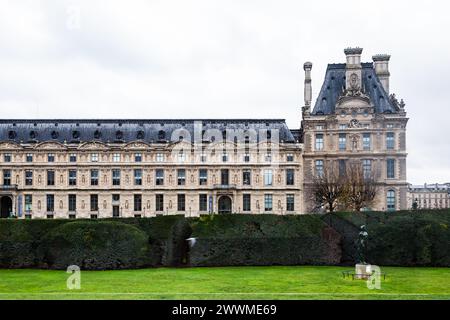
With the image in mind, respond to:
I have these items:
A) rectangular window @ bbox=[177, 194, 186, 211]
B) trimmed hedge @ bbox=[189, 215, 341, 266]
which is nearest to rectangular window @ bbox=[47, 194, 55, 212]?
rectangular window @ bbox=[177, 194, 186, 211]

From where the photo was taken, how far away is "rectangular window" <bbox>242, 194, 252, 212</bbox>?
215 ft

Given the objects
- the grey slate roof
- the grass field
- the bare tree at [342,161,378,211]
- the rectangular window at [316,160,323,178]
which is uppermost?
the grey slate roof

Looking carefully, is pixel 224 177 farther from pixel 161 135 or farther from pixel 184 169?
pixel 161 135

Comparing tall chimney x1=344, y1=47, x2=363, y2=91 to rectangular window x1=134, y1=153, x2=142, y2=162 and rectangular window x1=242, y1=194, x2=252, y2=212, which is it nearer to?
Answer: rectangular window x1=242, y1=194, x2=252, y2=212

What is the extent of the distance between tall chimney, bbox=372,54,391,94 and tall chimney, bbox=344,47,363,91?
114 inches

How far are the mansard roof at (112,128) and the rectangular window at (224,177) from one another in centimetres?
537

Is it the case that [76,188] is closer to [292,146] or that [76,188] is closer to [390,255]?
[292,146]

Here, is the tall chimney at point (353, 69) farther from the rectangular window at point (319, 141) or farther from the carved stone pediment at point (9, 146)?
the carved stone pediment at point (9, 146)

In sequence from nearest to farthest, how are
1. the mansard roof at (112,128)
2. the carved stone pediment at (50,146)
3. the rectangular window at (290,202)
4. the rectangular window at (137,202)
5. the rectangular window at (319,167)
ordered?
the rectangular window at (319,167)
the rectangular window at (290,202)
the carved stone pediment at (50,146)
the rectangular window at (137,202)
the mansard roof at (112,128)

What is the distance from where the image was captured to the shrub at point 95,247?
86.6 feet

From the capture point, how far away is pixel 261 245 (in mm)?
28016

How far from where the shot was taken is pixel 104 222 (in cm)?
2759

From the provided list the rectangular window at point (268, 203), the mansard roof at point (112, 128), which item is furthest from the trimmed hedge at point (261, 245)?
the mansard roof at point (112, 128)
